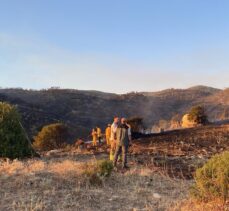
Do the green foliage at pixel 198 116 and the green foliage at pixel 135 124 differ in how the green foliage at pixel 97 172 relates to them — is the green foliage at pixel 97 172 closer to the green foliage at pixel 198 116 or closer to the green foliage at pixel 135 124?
the green foliage at pixel 135 124

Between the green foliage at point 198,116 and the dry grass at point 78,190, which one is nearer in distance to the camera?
the dry grass at point 78,190

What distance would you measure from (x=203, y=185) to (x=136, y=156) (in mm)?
7952

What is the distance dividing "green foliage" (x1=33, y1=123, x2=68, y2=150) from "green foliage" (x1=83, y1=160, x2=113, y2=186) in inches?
522

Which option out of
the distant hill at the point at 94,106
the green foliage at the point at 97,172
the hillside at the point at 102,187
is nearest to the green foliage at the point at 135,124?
the hillside at the point at 102,187

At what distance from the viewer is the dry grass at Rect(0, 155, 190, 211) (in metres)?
8.02

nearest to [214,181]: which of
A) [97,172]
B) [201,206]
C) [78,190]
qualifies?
[201,206]

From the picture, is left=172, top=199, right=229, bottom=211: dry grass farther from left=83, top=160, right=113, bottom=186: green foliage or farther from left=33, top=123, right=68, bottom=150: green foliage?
left=33, top=123, right=68, bottom=150: green foliage

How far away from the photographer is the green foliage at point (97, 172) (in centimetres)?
1000

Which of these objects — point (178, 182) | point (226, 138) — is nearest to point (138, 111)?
point (226, 138)

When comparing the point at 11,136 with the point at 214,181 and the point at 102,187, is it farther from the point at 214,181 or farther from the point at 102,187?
the point at 214,181

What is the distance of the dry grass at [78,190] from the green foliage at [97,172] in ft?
0.37

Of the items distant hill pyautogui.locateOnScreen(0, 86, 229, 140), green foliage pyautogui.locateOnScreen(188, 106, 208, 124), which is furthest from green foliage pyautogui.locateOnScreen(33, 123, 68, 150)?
distant hill pyautogui.locateOnScreen(0, 86, 229, 140)

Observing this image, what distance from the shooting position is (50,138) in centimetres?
2458

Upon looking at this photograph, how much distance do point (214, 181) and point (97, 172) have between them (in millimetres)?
3328
